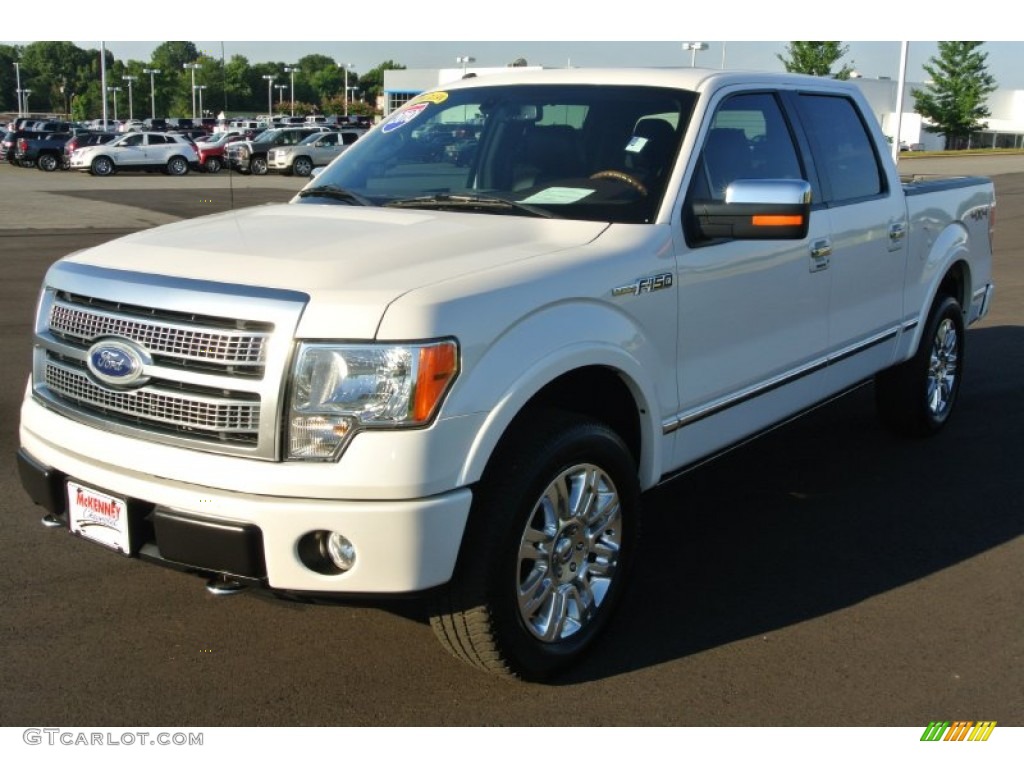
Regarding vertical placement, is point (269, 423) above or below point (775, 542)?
above

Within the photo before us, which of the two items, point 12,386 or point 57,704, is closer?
point 57,704

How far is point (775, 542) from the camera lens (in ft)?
15.9

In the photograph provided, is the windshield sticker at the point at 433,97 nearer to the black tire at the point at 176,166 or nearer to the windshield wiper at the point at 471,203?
the windshield wiper at the point at 471,203

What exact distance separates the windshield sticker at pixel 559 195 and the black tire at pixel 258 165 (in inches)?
1429

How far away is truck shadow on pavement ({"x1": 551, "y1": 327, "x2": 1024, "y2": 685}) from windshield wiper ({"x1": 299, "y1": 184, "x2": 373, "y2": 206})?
1883 millimetres

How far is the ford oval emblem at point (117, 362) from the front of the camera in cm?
321

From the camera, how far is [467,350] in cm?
309

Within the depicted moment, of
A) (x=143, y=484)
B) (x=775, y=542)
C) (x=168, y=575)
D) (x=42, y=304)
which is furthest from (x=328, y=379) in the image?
(x=775, y=542)

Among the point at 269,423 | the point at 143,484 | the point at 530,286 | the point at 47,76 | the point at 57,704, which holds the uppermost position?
Answer: the point at 47,76

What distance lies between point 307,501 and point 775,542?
99.9 inches

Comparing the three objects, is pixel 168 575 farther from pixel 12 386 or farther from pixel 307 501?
pixel 12 386

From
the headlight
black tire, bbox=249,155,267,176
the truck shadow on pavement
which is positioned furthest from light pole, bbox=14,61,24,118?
the headlight
